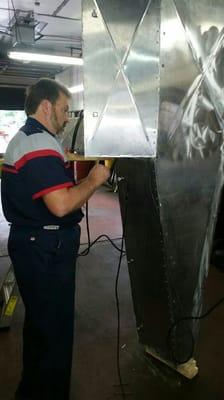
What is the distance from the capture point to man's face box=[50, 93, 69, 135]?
148 cm

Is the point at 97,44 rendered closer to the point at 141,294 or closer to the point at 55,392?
the point at 141,294

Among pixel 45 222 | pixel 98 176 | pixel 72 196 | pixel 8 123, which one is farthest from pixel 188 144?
pixel 8 123

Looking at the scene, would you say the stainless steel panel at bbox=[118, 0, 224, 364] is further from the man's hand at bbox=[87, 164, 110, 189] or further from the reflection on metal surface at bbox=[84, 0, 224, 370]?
the man's hand at bbox=[87, 164, 110, 189]

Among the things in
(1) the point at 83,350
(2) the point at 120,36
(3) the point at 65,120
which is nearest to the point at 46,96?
(3) the point at 65,120

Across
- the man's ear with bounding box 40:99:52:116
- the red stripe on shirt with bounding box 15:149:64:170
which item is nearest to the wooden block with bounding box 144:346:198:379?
the red stripe on shirt with bounding box 15:149:64:170

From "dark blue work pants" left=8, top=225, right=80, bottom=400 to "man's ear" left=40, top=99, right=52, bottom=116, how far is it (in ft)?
1.58

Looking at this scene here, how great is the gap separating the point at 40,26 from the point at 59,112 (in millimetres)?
5083

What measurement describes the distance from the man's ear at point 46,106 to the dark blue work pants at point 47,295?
1.58 ft

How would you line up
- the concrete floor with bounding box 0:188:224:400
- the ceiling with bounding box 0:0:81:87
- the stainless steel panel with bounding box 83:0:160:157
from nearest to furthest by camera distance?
the stainless steel panel with bounding box 83:0:160:157 → the concrete floor with bounding box 0:188:224:400 → the ceiling with bounding box 0:0:81:87

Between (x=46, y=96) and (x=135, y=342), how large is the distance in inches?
65.2

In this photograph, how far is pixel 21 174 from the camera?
140 cm

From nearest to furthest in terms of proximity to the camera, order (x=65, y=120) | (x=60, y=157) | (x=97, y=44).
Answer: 1. (x=97, y=44)
2. (x=60, y=157)
3. (x=65, y=120)

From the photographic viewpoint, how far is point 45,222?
1.43m

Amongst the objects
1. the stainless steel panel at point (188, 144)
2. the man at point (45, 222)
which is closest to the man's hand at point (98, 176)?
the man at point (45, 222)
